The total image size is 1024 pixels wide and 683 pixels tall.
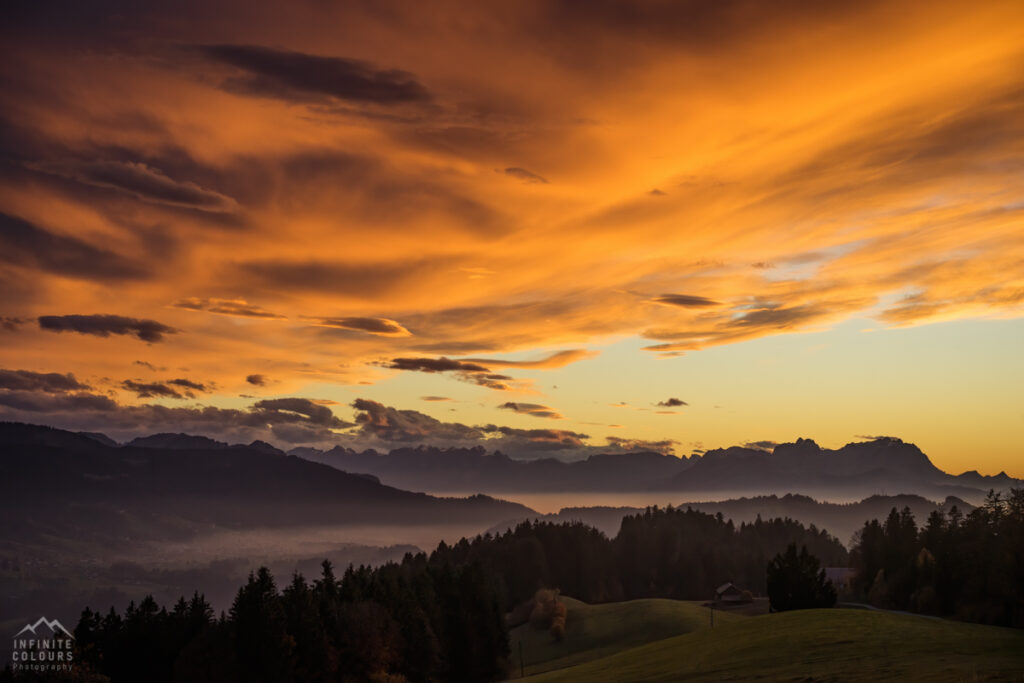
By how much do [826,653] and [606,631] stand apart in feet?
315

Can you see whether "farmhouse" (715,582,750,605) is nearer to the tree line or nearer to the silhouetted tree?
the tree line

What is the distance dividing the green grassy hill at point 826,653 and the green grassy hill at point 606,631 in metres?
48.0

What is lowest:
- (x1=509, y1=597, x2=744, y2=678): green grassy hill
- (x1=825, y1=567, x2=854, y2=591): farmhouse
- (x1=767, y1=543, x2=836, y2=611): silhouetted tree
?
(x1=509, y1=597, x2=744, y2=678): green grassy hill

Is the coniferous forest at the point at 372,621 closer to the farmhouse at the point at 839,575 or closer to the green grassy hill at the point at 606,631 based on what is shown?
the green grassy hill at the point at 606,631

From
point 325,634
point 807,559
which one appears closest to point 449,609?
point 325,634

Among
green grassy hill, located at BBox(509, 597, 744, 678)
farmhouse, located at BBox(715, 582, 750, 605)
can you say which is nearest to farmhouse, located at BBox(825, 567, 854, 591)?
farmhouse, located at BBox(715, 582, 750, 605)

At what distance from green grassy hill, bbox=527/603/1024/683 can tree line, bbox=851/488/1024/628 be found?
66.5ft

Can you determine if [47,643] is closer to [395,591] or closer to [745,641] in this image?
[395,591]

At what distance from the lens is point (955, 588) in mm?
109875

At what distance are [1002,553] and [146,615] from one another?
340ft

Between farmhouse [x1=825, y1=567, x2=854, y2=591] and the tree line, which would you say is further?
farmhouse [x1=825, y1=567, x2=854, y2=591]

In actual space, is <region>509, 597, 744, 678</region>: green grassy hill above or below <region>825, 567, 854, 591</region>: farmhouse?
below

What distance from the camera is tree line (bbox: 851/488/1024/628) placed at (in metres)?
93.3

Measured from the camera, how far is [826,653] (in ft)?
193
